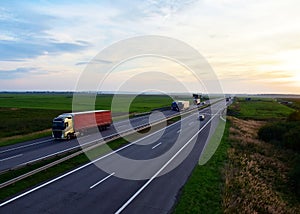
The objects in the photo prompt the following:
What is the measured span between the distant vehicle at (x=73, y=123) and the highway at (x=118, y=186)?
10034 millimetres

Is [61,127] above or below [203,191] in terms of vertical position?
above

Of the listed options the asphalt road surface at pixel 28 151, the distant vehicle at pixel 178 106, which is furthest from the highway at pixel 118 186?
the distant vehicle at pixel 178 106

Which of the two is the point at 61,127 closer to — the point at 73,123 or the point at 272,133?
the point at 73,123

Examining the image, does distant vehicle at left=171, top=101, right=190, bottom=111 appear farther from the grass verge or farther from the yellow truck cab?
the grass verge

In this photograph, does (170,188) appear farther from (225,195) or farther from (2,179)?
(2,179)

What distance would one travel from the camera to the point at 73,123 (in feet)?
115

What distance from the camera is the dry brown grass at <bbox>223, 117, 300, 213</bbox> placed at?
52.9 feet

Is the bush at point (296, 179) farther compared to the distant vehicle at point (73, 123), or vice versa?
the distant vehicle at point (73, 123)

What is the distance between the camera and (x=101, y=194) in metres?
15.9

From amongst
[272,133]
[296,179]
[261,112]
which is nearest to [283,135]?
[272,133]

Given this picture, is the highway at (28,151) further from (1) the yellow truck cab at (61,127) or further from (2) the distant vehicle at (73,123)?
(2) the distant vehicle at (73,123)

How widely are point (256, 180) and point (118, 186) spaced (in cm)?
1149

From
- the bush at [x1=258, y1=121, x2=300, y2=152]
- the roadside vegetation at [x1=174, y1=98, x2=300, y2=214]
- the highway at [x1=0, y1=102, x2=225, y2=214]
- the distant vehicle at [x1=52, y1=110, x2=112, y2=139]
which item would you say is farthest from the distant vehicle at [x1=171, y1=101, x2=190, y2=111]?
the highway at [x1=0, y1=102, x2=225, y2=214]

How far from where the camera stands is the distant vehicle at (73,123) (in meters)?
33.8
